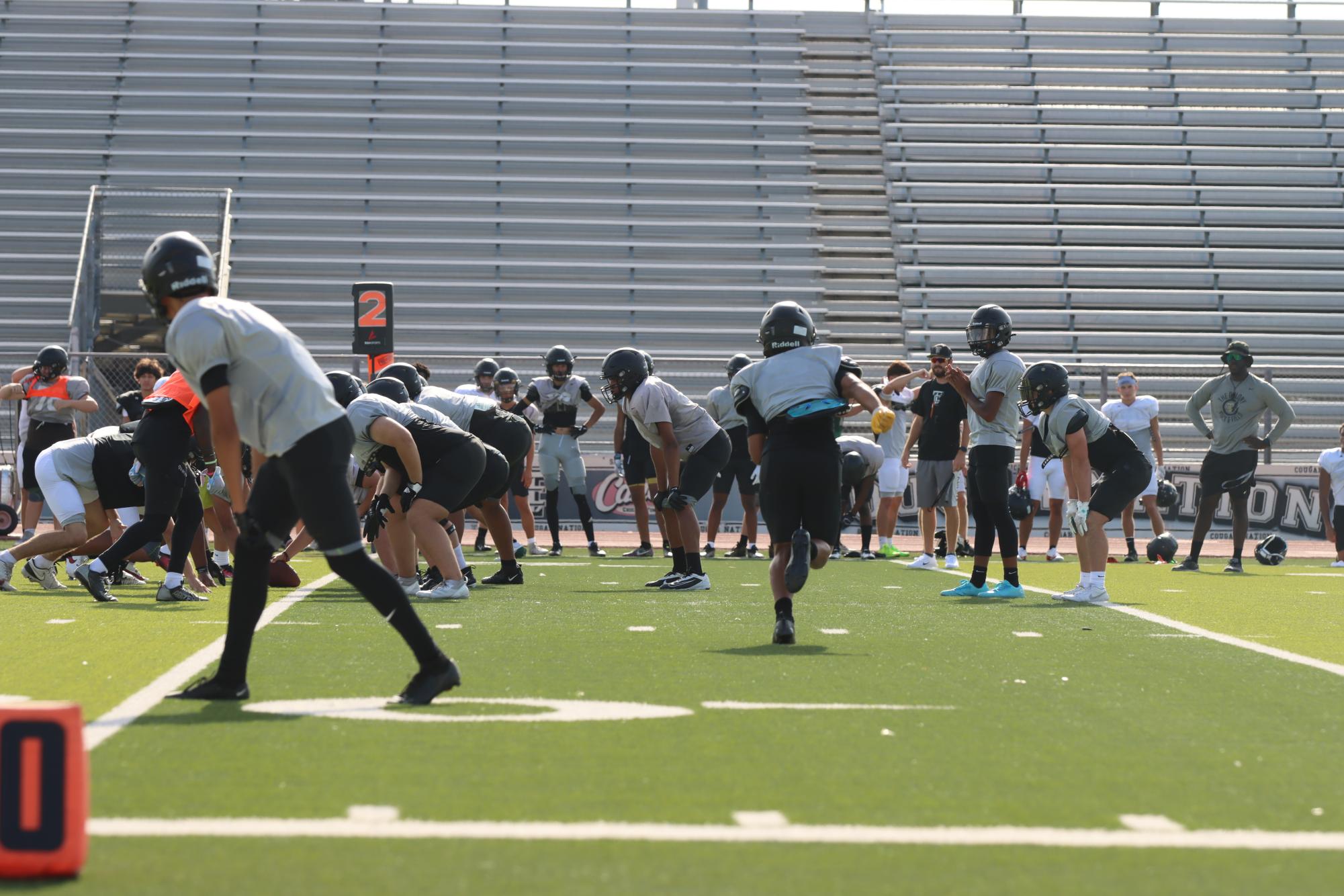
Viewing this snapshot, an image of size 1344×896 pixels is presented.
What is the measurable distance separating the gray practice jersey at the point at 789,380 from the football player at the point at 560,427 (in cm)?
815

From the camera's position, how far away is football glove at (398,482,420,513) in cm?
782

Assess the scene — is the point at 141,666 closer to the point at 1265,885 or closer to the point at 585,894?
the point at 585,894

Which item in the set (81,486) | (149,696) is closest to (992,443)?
(81,486)

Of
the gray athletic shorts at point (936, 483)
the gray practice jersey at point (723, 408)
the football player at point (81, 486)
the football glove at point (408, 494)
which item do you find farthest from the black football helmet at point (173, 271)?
the gray practice jersey at point (723, 408)

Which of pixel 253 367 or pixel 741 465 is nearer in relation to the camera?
pixel 253 367

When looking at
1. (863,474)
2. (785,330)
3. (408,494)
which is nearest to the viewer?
(785,330)

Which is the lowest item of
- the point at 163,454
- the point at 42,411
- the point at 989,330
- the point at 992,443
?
the point at 163,454

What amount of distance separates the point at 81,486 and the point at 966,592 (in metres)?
5.56

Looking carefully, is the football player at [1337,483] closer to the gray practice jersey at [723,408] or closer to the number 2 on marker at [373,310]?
the gray practice jersey at [723,408]

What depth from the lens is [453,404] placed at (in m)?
10.4

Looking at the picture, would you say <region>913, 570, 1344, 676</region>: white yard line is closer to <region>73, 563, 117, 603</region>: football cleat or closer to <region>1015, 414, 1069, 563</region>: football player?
<region>1015, 414, 1069, 563</region>: football player

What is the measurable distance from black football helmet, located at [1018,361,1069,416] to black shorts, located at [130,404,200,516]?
16.3 feet

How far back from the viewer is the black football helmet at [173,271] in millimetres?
5023

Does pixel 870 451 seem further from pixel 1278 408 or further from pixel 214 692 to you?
pixel 214 692
